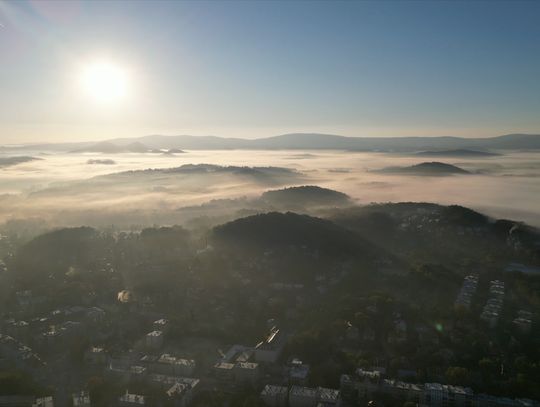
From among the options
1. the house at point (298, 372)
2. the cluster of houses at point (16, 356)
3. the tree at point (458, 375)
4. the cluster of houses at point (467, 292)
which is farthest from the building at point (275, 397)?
the cluster of houses at point (467, 292)

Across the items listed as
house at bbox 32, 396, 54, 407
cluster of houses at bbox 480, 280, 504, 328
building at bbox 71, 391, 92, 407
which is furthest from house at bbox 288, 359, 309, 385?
cluster of houses at bbox 480, 280, 504, 328

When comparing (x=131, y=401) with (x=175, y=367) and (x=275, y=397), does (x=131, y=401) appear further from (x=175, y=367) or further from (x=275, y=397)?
(x=275, y=397)

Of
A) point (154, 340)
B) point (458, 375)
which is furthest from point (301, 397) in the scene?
point (154, 340)

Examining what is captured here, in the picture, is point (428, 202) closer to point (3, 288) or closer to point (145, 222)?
point (145, 222)

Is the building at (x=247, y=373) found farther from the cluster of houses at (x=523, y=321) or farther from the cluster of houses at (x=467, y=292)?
the cluster of houses at (x=523, y=321)

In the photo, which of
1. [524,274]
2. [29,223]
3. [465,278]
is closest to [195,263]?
[465,278]

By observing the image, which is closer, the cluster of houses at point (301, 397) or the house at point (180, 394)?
the cluster of houses at point (301, 397)

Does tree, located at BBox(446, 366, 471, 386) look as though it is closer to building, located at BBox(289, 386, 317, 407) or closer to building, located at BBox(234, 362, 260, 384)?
building, located at BBox(289, 386, 317, 407)

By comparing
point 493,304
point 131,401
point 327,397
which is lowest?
point 493,304
